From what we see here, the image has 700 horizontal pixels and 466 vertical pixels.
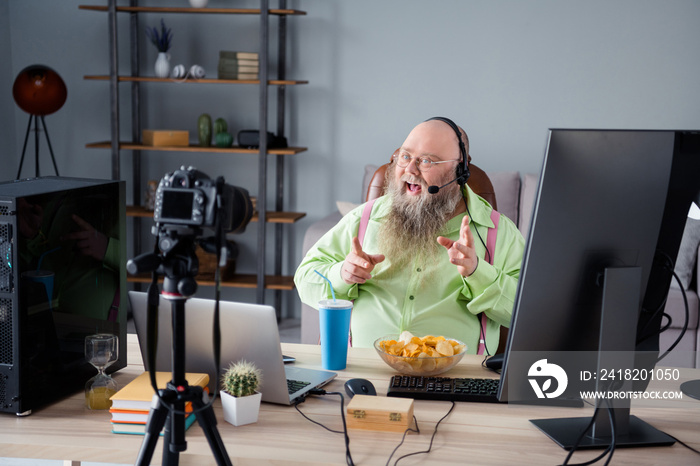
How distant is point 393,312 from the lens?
1.94 metres

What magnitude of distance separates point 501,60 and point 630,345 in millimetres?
3207

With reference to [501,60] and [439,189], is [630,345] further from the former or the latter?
[501,60]

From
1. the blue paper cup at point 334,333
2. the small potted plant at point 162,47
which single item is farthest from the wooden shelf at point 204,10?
the blue paper cup at point 334,333

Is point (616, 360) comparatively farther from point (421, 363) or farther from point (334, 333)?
point (334, 333)

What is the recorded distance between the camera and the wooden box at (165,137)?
13.2 feet

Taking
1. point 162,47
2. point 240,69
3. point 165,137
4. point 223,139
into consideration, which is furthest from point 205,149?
point 162,47

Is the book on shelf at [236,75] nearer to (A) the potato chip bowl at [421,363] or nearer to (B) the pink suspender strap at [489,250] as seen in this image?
(B) the pink suspender strap at [489,250]

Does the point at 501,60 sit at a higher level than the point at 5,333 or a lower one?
higher

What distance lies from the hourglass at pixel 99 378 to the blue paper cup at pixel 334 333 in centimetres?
43

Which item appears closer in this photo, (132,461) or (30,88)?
(132,461)

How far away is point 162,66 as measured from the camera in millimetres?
3998

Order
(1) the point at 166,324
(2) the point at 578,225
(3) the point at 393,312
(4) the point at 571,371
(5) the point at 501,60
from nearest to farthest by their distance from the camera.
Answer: (2) the point at 578,225 → (4) the point at 571,371 → (1) the point at 166,324 → (3) the point at 393,312 → (5) the point at 501,60

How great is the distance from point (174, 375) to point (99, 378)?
365mm

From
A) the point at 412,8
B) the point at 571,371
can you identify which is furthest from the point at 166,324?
the point at 412,8
